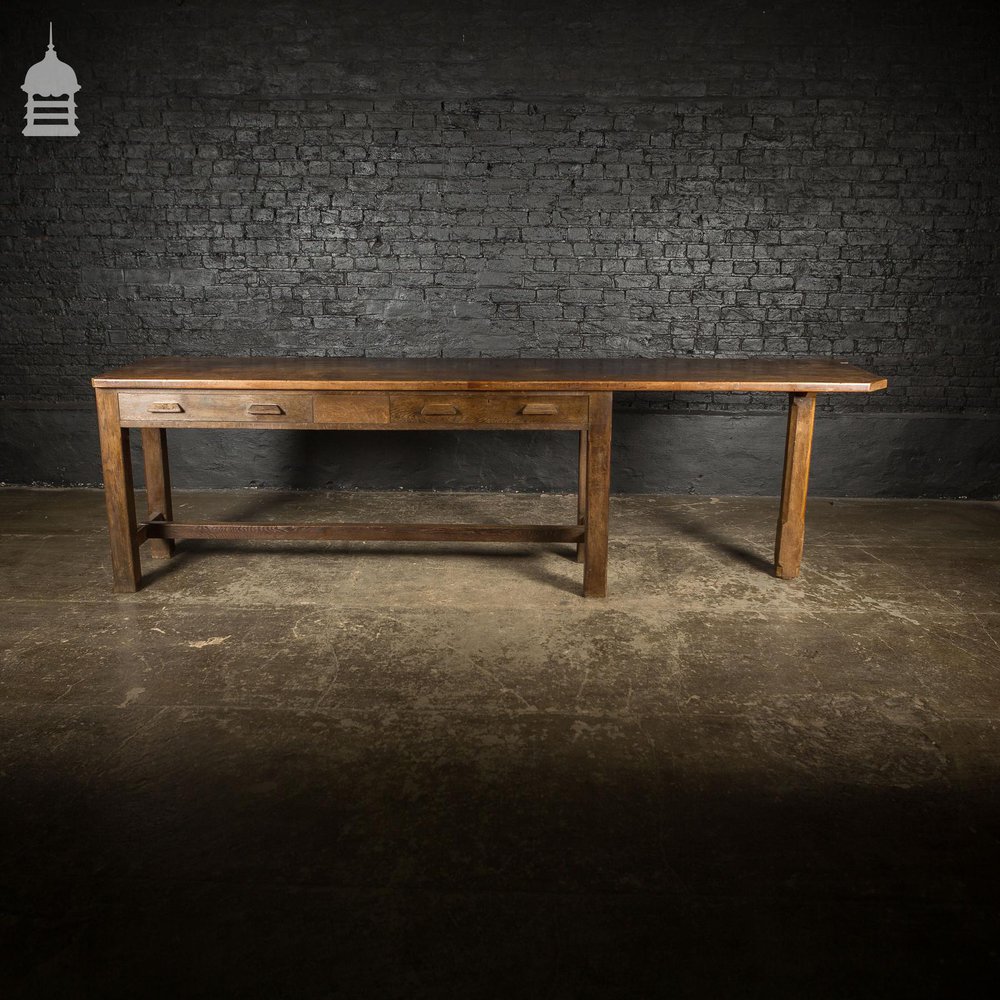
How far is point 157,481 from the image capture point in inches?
156

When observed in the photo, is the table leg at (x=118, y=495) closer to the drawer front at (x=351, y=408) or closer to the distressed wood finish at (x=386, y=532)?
the distressed wood finish at (x=386, y=532)

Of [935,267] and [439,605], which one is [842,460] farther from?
[439,605]

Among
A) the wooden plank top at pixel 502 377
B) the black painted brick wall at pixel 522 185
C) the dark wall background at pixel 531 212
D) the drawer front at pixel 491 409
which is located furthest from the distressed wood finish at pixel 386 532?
the black painted brick wall at pixel 522 185

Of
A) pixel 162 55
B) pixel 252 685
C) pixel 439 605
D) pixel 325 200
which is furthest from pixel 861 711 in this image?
pixel 162 55

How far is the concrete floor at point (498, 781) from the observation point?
1.65 metres

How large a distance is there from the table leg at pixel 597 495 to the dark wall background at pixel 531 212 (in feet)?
5.65

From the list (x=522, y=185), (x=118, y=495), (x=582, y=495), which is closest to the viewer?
(x=118, y=495)

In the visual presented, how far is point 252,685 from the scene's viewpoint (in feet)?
8.96

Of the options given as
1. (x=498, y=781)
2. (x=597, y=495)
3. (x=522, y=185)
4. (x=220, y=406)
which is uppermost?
(x=522, y=185)

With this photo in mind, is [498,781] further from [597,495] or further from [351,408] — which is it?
[351,408]

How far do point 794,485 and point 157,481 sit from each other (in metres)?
2.85

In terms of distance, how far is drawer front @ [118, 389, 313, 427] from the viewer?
338cm

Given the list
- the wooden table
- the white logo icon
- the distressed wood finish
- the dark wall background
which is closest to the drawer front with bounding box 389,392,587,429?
the wooden table

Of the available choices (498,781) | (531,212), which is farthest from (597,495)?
(531,212)
